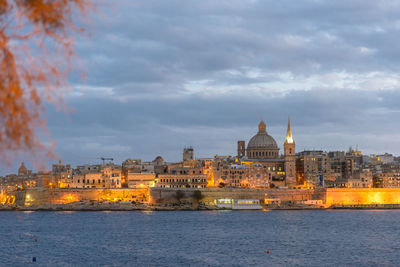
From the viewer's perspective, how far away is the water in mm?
36719

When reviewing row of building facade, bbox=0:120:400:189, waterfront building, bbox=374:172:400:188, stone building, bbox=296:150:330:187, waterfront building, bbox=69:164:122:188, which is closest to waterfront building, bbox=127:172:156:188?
row of building facade, bbox=0:120:400:189

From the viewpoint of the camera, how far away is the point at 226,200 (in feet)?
308

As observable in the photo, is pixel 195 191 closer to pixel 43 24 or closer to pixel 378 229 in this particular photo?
pixel 378 229

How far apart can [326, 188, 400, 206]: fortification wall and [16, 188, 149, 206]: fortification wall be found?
3038 cm

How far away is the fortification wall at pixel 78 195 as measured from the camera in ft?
304

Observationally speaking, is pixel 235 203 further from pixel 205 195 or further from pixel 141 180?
pixel 141 180

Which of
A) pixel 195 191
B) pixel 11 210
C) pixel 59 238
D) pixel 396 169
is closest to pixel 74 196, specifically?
pixel 11 210

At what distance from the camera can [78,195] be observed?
93062mm

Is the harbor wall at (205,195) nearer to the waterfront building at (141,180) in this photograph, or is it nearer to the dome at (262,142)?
the waterfront building at (141,180)

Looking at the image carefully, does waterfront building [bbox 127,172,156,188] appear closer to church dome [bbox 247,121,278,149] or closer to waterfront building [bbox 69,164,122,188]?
waterfront building [bbox 69,164,122,188]

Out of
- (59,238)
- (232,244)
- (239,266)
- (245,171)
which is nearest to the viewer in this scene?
(239,266)

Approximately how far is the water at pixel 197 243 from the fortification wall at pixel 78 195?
2413cm

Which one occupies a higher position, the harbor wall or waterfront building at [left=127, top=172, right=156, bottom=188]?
waterfront building at [left=127, top=172, right=156, bottom=188]

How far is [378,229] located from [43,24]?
2273 inches
